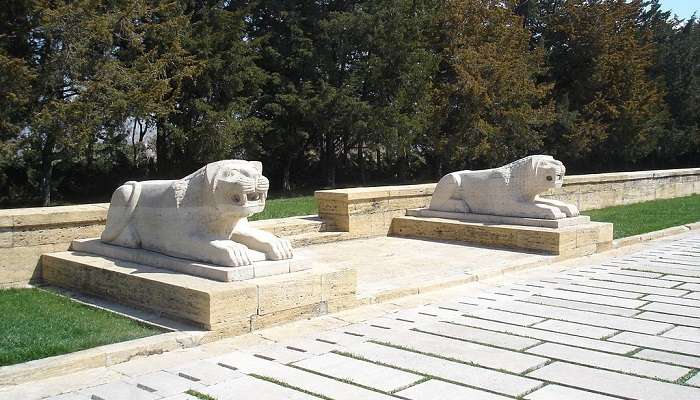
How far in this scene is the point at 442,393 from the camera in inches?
155

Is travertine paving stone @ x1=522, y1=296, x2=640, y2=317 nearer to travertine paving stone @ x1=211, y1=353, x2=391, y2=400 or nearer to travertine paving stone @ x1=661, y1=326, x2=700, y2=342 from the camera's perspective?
travertine paving stone @ x1=661, y1=326, x2=700, y2=342

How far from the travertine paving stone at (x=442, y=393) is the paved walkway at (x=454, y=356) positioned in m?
0.01

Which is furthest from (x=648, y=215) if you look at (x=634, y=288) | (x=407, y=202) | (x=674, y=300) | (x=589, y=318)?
(x=589, y=318)

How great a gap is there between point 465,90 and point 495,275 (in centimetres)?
1480

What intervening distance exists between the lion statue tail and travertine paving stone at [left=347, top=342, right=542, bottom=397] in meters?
3.09

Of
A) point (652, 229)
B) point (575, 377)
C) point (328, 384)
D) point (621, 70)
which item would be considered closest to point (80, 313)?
point (328, 384)

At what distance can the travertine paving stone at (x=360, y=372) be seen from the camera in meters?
4.11

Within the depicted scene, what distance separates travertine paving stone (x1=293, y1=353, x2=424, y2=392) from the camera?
411 cm

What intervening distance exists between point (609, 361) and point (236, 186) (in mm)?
3187

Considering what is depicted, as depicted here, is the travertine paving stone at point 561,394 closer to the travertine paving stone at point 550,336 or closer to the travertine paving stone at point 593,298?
the travertine paving stone at point 550,336

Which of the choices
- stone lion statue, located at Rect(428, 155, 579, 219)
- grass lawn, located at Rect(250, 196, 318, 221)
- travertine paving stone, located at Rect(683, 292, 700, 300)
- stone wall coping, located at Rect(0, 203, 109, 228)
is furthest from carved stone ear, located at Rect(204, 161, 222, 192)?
stone lion statue, located at Rect(428, 155, 579, 219)

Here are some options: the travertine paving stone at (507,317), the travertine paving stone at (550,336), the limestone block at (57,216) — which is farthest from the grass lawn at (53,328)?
the travertine paving stone at (507,317)

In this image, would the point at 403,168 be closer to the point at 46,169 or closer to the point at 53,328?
the point at 46,169

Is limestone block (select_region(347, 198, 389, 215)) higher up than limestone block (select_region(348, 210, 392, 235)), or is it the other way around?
limestone block (select_region(347, 198, 389, 215))
